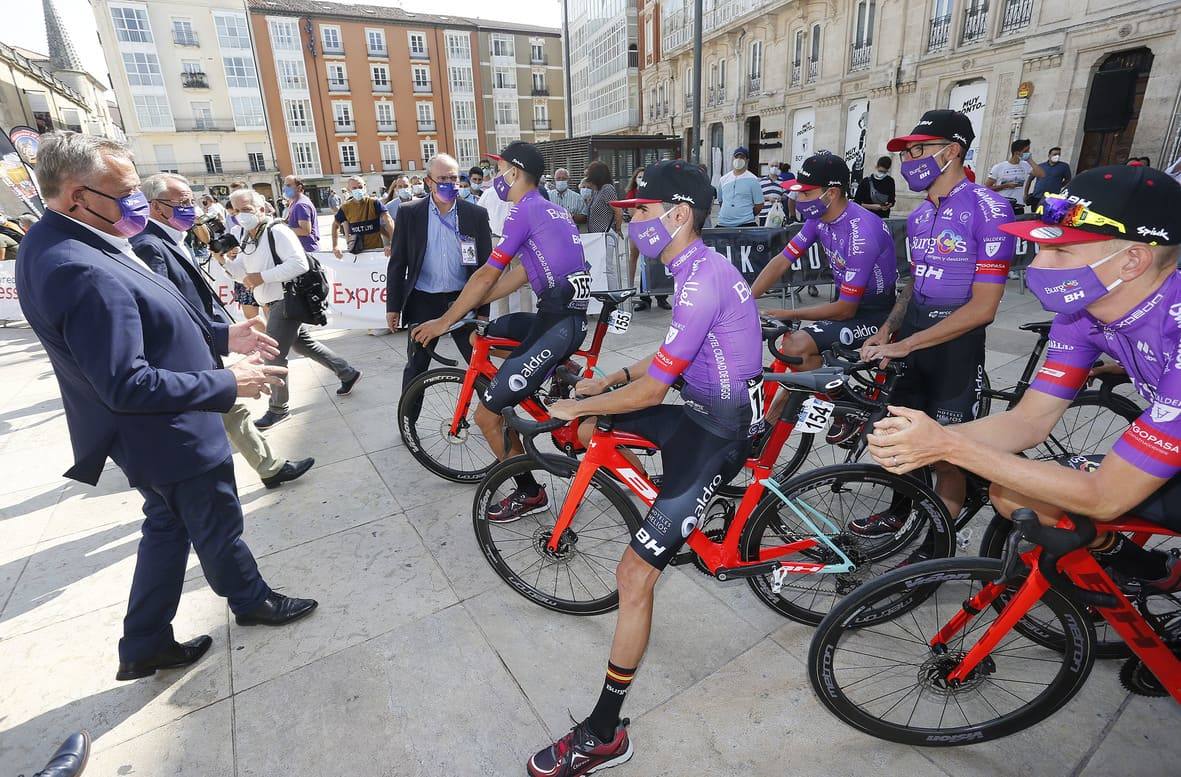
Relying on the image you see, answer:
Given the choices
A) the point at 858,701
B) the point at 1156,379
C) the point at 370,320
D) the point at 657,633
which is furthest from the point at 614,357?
the point at 1156,379

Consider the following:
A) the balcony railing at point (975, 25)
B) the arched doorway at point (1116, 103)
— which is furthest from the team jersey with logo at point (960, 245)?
the balcony railing at point (975, 25)

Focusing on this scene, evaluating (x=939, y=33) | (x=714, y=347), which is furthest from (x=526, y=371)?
(x=939, y=33)

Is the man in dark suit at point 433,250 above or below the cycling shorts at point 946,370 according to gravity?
above

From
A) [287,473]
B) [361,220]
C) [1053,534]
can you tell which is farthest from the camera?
[361,220]

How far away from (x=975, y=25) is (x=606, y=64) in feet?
106

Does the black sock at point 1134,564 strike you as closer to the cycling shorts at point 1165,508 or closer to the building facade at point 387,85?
the cycling shorts at point 1165,508

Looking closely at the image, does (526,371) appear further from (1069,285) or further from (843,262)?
(1069,285)

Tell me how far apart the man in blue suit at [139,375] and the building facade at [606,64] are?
38.4 m

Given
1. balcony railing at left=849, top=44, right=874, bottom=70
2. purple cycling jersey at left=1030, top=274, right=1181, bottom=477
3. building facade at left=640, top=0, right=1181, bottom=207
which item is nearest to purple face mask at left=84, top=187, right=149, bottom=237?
purple cycling jersey at left=1030, top=274, right=1181, bottom=477

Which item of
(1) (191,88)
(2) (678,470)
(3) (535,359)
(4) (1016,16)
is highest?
(1) (191,88)

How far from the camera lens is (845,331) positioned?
12.9 ft

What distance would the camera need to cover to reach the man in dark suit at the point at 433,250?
15.6 feet

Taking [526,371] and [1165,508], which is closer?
[1165,508]

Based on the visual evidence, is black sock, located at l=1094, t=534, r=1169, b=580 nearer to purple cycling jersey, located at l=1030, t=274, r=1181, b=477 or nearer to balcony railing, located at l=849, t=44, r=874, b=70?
purple cycling jersey, located at l=1030, t=274, r=1181, b=477
